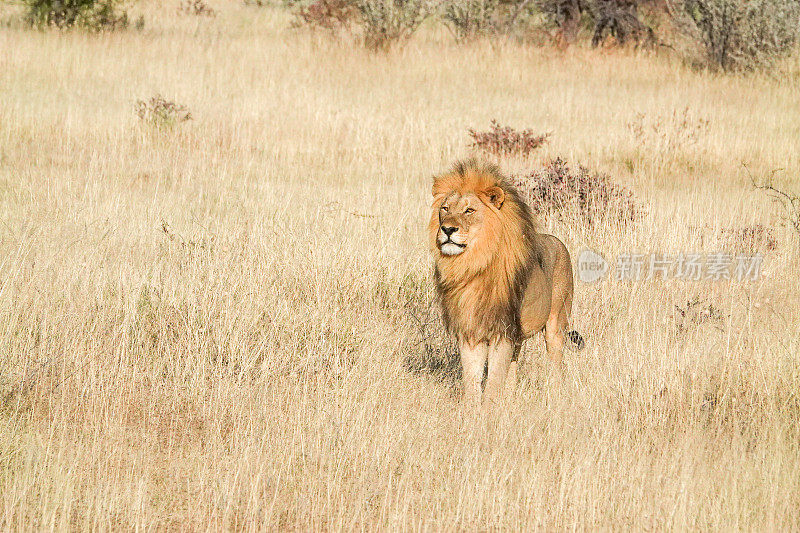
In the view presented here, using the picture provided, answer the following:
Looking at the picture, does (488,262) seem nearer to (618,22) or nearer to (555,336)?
(555,336)

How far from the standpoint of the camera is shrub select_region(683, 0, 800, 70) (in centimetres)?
1522

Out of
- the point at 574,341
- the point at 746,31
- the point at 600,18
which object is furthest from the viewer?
the point at 600,18

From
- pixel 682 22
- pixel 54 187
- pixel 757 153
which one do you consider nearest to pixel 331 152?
pixel 54 187

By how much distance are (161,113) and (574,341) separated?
673 cm

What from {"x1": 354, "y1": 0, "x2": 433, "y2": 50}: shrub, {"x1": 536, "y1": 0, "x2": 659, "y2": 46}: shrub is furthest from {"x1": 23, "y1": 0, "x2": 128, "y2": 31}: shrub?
{"x1": 536, "y1": 0, "x2": 659, "y2": 46}: shrub

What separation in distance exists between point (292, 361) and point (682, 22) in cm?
1384

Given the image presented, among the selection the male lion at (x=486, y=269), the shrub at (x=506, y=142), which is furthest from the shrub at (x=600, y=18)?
the male lion at (x=486, y=269)

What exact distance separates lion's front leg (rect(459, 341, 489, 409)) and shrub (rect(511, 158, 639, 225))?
2983mm

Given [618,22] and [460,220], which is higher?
[618,22]

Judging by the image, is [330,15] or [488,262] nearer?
[488,262]

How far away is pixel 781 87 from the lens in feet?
45.1

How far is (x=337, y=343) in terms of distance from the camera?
530 cm

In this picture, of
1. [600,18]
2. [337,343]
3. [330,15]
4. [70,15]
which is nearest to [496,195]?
[337,343]

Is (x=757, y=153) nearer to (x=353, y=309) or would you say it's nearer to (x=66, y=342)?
(x=353, y=309)
